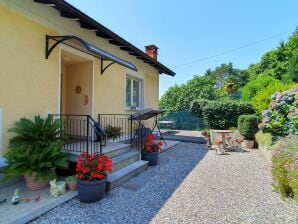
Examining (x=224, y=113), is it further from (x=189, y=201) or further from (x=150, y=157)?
(x=189, y=201)

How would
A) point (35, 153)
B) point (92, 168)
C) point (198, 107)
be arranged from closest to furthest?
point (92, 168)
point (35, 153)
point (198, 107)

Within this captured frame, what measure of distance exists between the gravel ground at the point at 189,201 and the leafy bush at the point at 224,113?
6489mm

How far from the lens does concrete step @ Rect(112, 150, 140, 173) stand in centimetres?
467

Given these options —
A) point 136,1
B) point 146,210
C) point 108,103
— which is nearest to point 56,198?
point 146,210

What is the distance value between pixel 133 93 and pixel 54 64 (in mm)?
4148

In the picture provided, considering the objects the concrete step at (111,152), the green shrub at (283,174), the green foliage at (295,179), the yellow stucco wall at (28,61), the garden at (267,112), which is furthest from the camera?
the concrete step at (111,152)

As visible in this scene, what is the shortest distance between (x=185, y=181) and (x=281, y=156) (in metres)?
2.07

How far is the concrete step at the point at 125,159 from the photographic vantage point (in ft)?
15.3

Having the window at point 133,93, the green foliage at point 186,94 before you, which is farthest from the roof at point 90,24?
the green foliage at point 186,94

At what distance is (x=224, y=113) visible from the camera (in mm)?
11820

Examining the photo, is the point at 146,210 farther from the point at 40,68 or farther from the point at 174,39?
the point at 174,39

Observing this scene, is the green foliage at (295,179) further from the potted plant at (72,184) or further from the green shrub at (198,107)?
the green shrub at (198,107)

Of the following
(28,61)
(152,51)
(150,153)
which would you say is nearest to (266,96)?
(152,51)

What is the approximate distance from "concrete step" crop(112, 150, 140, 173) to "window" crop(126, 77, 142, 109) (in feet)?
9.67
